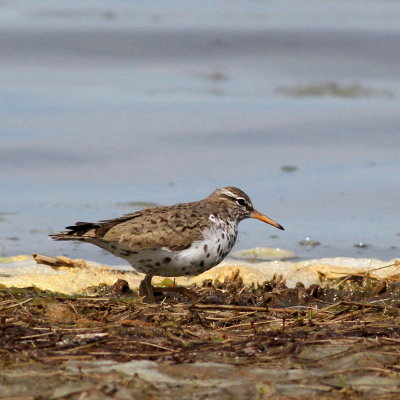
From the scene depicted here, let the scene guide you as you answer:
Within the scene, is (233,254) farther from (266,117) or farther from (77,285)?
(266,117)

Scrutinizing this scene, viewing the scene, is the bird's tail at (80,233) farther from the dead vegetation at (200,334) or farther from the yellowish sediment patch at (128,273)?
the dead vegetation at (200,334)

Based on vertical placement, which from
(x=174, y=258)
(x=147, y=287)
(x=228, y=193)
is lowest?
(x=147, y=287)

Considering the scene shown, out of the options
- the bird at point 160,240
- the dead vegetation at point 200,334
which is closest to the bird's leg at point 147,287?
the bird at point 160,240

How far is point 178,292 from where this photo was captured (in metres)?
7.95

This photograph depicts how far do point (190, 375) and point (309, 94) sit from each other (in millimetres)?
12659

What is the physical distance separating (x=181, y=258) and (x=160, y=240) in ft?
0.68

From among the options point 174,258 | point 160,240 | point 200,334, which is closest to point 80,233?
point 160,240

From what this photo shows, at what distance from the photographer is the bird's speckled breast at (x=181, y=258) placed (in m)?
7.79

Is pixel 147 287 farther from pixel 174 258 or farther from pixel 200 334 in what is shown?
pixel 200 334

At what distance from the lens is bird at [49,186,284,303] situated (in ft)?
25.5

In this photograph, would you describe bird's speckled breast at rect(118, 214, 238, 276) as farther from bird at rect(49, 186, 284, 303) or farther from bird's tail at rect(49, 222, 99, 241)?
bird's tail at rect(49, 222, 99, 241)

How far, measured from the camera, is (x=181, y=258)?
7.79 m

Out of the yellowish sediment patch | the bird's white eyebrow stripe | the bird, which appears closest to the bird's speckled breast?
the bird

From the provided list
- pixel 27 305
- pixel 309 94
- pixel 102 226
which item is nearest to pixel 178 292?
pixel 102 226
